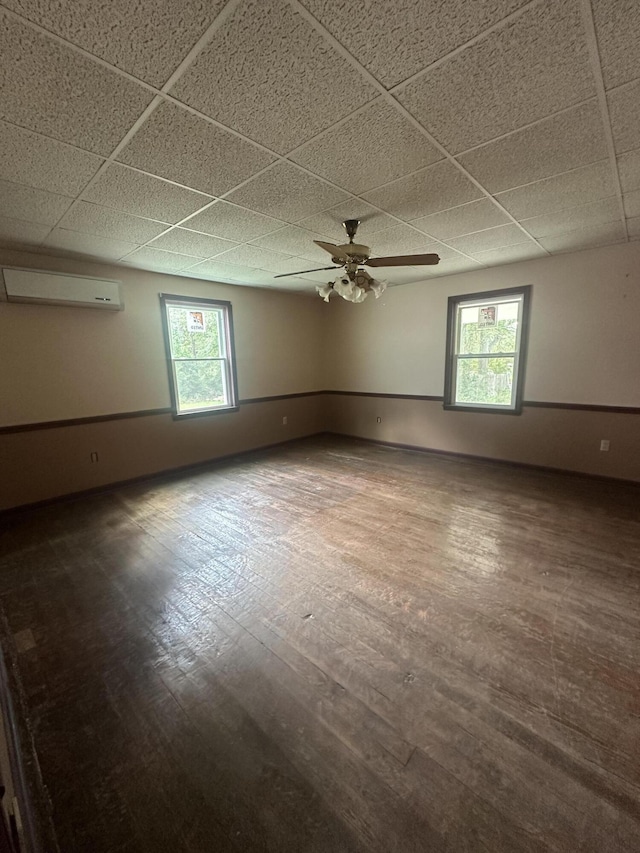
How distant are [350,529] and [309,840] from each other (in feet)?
6.53

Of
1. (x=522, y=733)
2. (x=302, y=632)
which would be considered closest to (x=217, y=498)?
(x=302, y=632)

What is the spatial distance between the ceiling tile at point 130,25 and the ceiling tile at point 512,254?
3411 mm

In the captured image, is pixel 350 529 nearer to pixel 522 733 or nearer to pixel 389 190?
pixel 522 733

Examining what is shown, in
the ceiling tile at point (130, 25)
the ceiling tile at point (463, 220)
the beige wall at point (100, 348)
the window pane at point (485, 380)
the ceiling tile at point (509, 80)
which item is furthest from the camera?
the window pane at point (485, 380)

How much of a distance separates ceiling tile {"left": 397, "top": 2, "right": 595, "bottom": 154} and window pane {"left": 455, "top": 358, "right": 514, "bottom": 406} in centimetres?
323

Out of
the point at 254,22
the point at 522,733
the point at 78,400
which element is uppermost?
the point at 254,22

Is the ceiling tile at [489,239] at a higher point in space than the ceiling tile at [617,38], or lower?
higher

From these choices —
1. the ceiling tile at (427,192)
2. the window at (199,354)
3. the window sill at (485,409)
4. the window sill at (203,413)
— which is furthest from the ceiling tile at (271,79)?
the window sill at (485,409)

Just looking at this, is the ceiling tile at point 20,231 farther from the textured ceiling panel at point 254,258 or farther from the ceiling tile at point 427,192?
the ceiling tile at point 427,192

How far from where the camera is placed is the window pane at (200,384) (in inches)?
183

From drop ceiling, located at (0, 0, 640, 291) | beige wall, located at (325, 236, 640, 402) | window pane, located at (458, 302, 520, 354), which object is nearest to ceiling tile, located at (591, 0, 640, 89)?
drop ceiling, located at (0, 0, 640, 291)

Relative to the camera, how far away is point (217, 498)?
3732mm

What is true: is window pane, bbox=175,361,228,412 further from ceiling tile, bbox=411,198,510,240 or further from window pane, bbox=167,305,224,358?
ceiling tile, bbox=411,198,510,240

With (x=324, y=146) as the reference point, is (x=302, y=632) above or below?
below
